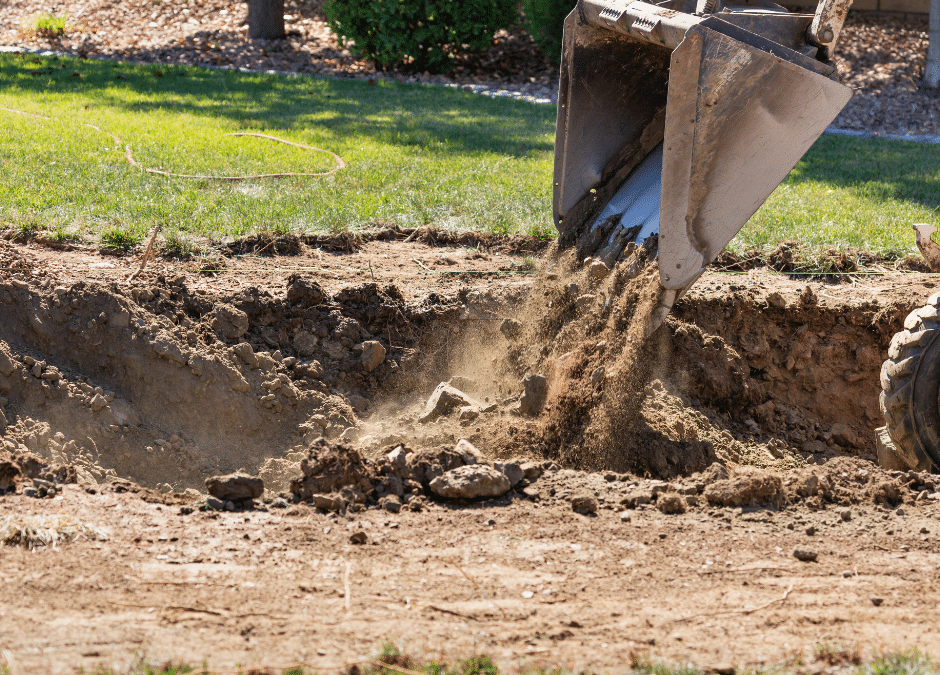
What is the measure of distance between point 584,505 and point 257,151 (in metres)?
6.30

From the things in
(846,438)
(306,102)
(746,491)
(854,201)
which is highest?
(306,102)

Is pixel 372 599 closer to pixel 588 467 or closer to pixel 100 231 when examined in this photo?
pixel 588 467

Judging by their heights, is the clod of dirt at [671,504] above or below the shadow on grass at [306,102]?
below

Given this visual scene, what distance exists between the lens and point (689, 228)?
3.77m

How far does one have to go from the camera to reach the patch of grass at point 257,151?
6.27 m

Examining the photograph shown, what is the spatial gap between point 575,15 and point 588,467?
2.36 metres

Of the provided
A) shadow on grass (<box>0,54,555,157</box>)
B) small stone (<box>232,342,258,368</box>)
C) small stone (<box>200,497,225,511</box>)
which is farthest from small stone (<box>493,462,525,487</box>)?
shadow on grass (<box>0,54,555,157</box>)

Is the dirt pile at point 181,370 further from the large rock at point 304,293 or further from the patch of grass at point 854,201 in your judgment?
the patch of grass at point 854,201

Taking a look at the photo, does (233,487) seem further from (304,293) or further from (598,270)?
(598,270)

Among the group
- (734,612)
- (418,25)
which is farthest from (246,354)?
(418,25)

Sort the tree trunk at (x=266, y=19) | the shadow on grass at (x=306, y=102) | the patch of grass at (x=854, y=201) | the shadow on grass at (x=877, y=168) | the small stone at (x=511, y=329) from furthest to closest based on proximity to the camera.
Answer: the tree trunk at (x=266, y=19), the shadow on grass at (x=306, y=102), the shadow on grass at (x=877, y=168), the patch of grass at (x=854, y=201), the small stone at (x=511, y=329)

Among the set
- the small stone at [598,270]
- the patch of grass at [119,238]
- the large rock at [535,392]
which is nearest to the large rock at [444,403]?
the large rock at [535,392]

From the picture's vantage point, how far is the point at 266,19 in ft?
49.9

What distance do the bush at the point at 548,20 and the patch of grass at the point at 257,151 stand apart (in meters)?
2.06
